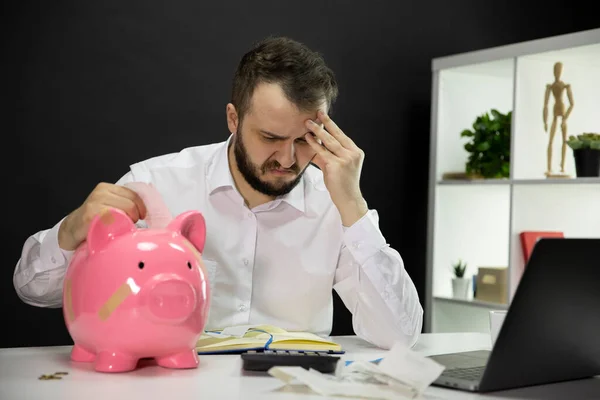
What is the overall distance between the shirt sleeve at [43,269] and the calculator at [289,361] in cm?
51

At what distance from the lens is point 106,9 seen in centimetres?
302

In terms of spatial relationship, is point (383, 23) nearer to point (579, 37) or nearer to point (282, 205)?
point (579, 37)

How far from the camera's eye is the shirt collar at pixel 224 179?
6.84ft

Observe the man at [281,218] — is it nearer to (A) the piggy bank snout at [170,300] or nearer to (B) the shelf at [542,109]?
(A) the piggy bank snout at [170,300]

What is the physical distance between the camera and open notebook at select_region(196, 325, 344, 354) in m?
1.50

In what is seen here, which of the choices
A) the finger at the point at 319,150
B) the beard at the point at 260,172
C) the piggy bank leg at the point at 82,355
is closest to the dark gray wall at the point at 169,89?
the beard at the point at 260,172

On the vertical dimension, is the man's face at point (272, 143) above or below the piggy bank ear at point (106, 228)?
above

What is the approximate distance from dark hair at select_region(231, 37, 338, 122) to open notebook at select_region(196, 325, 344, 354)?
1.88ft

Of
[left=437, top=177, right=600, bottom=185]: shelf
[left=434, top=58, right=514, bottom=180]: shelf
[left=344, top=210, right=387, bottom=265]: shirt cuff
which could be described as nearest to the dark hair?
[left=344, top=210, right=387, bottom=265]: shirt cuff

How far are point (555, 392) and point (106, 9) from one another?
7.74 feet

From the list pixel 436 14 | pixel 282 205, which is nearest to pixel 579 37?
pixel 436 14

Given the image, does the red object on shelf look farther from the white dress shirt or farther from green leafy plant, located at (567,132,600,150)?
the white dress shirt

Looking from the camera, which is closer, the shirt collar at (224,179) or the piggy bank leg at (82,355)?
the piggy bank leg at (82,355)

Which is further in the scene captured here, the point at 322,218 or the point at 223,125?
the point at 223,125
